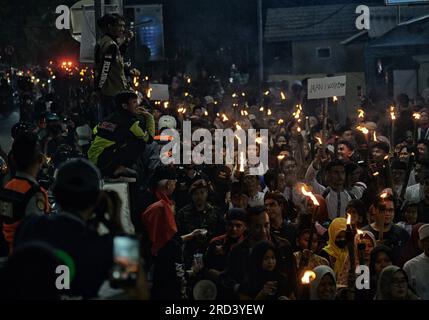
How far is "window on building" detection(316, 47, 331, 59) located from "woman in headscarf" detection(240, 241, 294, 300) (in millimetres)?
32091

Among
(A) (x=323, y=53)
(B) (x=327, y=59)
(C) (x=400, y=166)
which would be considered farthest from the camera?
(A) (x=323, y=53)

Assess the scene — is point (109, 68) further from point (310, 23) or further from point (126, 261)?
point (310, 23)

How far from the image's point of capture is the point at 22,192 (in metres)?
6.74

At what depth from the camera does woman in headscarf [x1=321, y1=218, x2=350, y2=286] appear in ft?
29.2

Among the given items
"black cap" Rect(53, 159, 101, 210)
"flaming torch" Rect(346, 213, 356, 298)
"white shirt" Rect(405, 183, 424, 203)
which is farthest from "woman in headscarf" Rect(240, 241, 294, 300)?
"white shirt" Rect(405, 183, 424, 203)

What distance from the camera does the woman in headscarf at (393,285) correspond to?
300 inches

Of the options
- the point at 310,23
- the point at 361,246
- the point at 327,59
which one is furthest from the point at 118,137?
the point at 310,23

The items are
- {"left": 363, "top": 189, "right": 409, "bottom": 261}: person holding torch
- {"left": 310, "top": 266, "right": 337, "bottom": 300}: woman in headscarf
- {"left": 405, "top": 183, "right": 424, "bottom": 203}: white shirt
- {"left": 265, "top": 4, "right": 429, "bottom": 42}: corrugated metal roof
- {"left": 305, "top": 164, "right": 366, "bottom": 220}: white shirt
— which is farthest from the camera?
{"left": 265, "top": 4, "right": 429, "bottom": 42}: corrugated metal roof

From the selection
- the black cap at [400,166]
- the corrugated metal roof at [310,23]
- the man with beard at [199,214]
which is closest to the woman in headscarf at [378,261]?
the man with beard at [199,214]

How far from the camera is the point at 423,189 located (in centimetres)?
1098

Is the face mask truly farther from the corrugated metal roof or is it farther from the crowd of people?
the corrugated metal roof

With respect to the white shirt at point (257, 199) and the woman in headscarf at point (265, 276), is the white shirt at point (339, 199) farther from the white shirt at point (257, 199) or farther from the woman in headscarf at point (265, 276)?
the woman in headscarf at point (265, 276)

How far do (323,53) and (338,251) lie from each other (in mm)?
31242

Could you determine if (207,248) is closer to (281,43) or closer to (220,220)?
(220,220)
